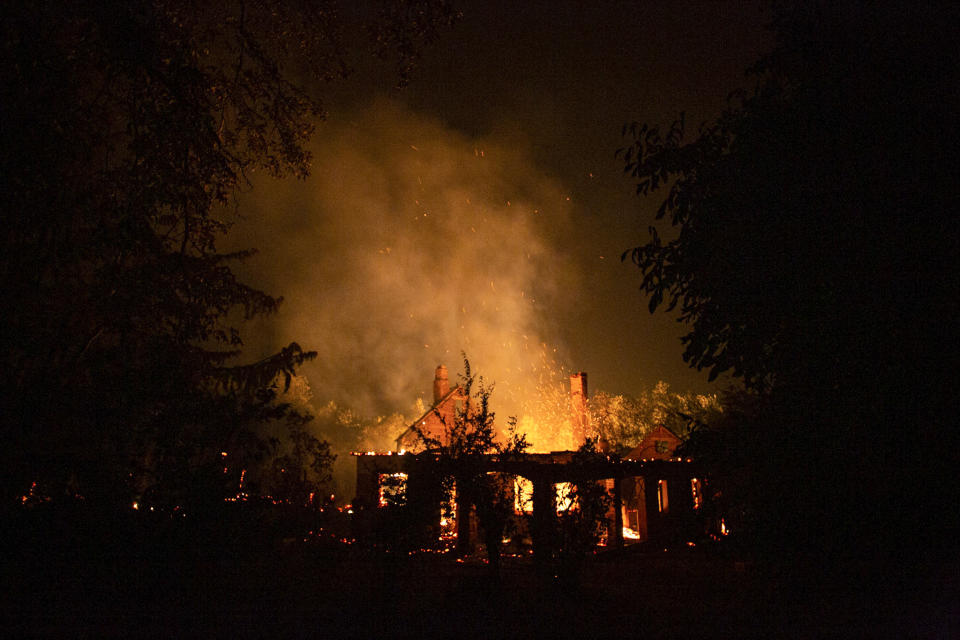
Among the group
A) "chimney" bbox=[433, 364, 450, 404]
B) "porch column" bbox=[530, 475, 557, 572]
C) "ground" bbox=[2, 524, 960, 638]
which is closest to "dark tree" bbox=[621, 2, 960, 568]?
"ground" bbox=[2, 524, 960, 638]

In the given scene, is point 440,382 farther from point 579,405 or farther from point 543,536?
point 543,536

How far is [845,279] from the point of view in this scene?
4.66 m

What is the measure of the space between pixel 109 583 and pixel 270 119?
6768mm

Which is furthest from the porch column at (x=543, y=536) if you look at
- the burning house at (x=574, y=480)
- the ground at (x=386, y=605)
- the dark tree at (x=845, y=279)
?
the dark tree at (x=845, y=279)

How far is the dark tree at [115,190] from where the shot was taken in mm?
5789

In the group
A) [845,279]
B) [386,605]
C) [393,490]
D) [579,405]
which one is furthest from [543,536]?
[579,405]

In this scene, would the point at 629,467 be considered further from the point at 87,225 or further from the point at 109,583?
the point at 87,225

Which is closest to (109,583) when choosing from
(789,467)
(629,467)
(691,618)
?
(691,618)

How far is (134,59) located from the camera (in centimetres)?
570

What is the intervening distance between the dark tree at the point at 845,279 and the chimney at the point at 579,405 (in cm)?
2714

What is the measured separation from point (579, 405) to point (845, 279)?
28.9 m

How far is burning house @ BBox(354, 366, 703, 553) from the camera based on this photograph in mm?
8234

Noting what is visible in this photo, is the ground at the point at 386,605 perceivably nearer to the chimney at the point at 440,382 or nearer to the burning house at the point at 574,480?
the burning house at the point at 574,480

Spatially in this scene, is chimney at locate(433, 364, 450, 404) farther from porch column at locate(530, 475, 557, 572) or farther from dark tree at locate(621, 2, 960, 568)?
dark tree at locate(621, 2, 960, 568)
